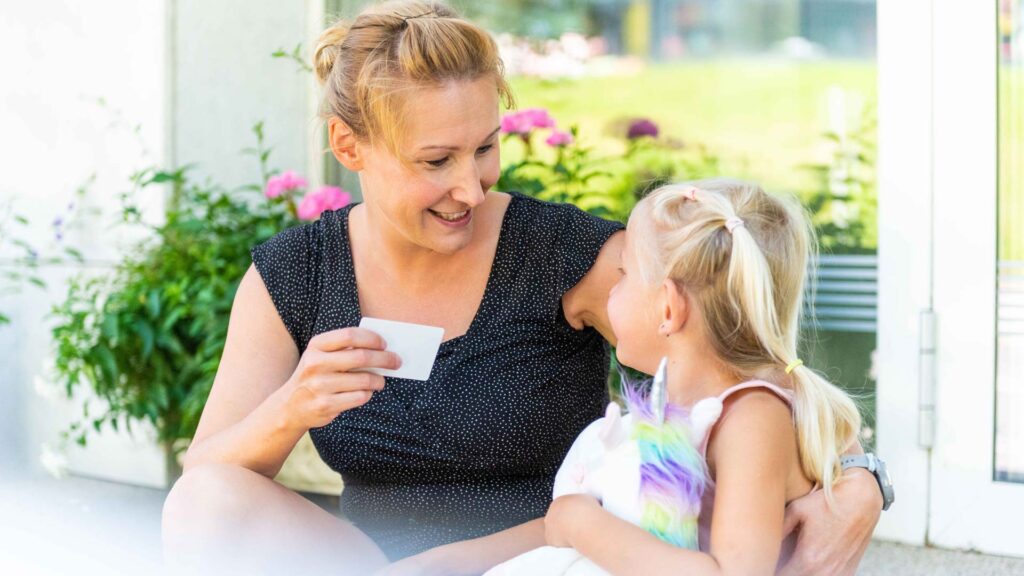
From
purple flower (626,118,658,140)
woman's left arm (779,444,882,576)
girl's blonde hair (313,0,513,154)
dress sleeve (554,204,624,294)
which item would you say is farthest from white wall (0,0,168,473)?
woman's left arm (779,444,882,576)

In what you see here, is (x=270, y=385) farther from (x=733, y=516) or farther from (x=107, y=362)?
(x=107, y=362)

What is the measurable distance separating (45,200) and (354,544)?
2.57 meters

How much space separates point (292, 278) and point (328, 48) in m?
0.43

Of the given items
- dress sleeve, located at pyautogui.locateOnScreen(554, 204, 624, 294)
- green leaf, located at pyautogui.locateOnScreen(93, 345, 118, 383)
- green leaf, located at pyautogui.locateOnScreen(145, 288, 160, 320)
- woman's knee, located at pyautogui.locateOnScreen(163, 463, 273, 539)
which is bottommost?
green leaf, located at pyautogui.locateOnScreen(93, 345, 118, 383)

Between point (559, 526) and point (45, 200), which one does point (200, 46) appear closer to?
point (45, 200)

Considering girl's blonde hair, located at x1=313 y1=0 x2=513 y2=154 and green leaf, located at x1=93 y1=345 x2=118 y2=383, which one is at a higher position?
girl's blonde hair, located at x1=313 y1=0 x2=513 y2=154

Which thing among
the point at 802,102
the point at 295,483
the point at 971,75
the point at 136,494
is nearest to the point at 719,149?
the point at 802,102

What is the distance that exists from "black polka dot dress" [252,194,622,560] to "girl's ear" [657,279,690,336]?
0.40 metres

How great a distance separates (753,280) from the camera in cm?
162

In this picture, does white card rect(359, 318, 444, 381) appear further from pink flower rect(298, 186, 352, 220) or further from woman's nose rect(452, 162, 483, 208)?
pink flower rect(298, 186, 352, 220)

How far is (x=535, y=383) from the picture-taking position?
Result: 2080 mm

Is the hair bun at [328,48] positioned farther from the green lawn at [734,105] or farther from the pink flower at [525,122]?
the green lawn at [734,105]

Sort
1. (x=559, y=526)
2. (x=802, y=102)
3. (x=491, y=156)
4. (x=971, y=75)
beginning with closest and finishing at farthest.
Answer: (x=559, y=526)
(x=491, y=156)
(x=971, y=75)
(x=802, y=102)

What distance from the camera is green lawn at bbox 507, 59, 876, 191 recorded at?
352 cm
